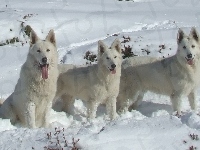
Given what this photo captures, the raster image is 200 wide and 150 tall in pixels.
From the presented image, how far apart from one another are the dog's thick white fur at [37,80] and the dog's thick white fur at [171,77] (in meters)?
2.15

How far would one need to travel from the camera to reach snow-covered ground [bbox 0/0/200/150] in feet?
16.3

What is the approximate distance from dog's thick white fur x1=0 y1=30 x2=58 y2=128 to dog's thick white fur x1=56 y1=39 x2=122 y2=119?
992 mm

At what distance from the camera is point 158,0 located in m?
23.3

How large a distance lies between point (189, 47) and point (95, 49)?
Result: 515 centimetres

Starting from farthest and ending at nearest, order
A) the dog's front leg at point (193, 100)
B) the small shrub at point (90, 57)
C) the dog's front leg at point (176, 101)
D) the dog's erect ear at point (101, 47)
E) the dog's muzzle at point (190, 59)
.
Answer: the small shrub at point (90, 57) → the dog's front leg at point (193, 100) → the dog's front leg at point (176, 101) → the dog's erect ear at point (101, 47) → the dog's muzzle at point (190, 59)

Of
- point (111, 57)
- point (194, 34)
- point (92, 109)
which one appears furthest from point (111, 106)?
point (194, 34)

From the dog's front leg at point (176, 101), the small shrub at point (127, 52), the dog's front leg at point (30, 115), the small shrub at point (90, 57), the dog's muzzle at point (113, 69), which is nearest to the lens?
the dog's front leg at point (30, 115)

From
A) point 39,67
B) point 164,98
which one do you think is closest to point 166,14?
point 164,98

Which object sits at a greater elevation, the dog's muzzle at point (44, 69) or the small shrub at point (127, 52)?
the dog's muzzle at point (44, 69)

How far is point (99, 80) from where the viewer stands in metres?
7.82

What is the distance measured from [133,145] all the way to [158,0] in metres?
19.4

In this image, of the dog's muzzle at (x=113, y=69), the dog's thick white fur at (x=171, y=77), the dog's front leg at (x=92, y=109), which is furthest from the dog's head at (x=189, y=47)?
the dog's front leg at (x=92, y=109)

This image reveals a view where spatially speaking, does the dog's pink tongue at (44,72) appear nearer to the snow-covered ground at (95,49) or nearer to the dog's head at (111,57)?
the snow-covered ground at (95,49)

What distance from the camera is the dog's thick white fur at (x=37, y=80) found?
22.5 ft
